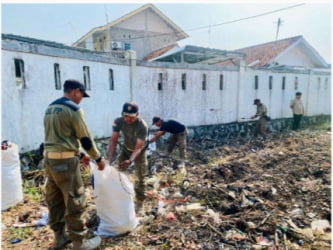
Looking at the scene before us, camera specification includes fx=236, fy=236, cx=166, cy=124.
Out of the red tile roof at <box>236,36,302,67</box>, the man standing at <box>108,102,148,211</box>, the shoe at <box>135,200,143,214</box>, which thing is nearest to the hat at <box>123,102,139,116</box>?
the man standing at <box>108,102,148,211</box>

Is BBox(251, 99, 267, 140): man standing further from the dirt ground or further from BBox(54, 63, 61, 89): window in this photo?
BBox(54, 63, 61, 89): window

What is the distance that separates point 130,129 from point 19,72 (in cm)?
289

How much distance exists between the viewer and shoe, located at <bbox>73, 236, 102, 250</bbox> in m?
2.37

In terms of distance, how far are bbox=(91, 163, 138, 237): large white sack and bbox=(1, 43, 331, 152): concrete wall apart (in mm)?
2911

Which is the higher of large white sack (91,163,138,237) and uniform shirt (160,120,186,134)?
uniform shirt (160,120,186,134)

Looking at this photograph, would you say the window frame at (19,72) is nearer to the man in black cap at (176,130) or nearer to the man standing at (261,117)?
the man in black cap at (176,130)

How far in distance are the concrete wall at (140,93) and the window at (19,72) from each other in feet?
0.29

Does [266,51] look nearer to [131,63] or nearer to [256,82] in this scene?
[256,82]

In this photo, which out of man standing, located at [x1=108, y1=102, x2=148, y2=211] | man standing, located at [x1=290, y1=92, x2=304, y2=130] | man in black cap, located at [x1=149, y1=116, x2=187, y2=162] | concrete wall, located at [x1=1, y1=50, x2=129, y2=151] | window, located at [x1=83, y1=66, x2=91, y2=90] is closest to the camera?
man standing, located at [x1=108, y1=102, x2=148, y2=211]

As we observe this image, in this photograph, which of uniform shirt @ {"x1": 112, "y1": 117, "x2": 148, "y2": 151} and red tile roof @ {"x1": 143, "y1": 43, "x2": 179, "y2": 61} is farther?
red tile roof @ {"x1": 143, "y1": 43, "x2": 179, "y2": 61}

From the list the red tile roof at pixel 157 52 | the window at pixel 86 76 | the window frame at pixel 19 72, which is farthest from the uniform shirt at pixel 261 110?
the window frame at pixel 19 72

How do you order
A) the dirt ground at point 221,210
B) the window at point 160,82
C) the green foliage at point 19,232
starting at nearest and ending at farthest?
the dirt ground at point 221,210 → the green foliage at point 19,232 → the window at point 160,82

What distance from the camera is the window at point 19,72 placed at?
15.1 feet

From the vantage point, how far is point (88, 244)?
2.44 meters
